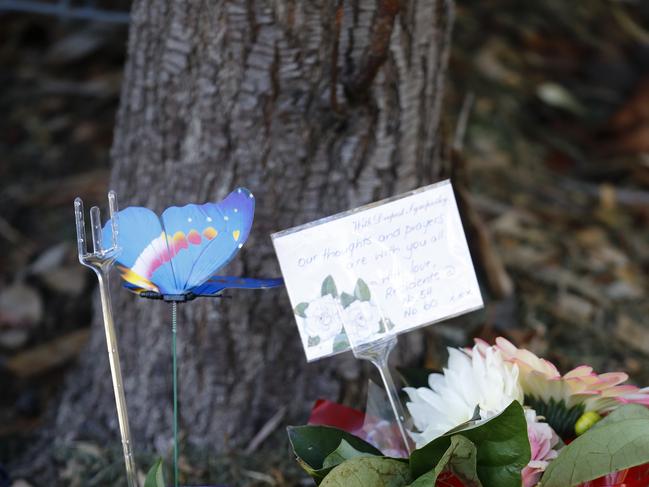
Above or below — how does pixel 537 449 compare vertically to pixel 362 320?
below

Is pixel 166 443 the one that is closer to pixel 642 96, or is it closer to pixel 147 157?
pixel 147 157

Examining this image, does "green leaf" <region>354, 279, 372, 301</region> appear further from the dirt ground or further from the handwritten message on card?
the dirt ground

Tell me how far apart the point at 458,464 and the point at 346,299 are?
0.24 metres

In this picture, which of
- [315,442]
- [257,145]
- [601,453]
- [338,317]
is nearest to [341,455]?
[315,442]

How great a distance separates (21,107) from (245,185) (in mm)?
1449

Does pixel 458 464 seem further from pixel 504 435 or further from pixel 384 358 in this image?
pixel 384 358

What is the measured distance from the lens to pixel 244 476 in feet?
4.15

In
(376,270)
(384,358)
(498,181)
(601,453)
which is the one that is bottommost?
(601,453)

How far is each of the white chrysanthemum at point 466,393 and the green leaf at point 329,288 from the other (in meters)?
0.15

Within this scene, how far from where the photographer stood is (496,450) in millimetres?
824

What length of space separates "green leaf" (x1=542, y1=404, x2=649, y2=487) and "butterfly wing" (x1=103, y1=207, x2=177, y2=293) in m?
0.47

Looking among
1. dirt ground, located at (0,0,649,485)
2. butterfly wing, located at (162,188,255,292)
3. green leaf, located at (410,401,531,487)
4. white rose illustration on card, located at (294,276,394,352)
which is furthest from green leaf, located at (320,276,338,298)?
dirt ground, located at (0,0,649,485)

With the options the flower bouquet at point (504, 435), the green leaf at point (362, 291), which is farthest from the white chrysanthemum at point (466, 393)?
the green leaf at point (362, 291)

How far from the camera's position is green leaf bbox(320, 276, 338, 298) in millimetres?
964
